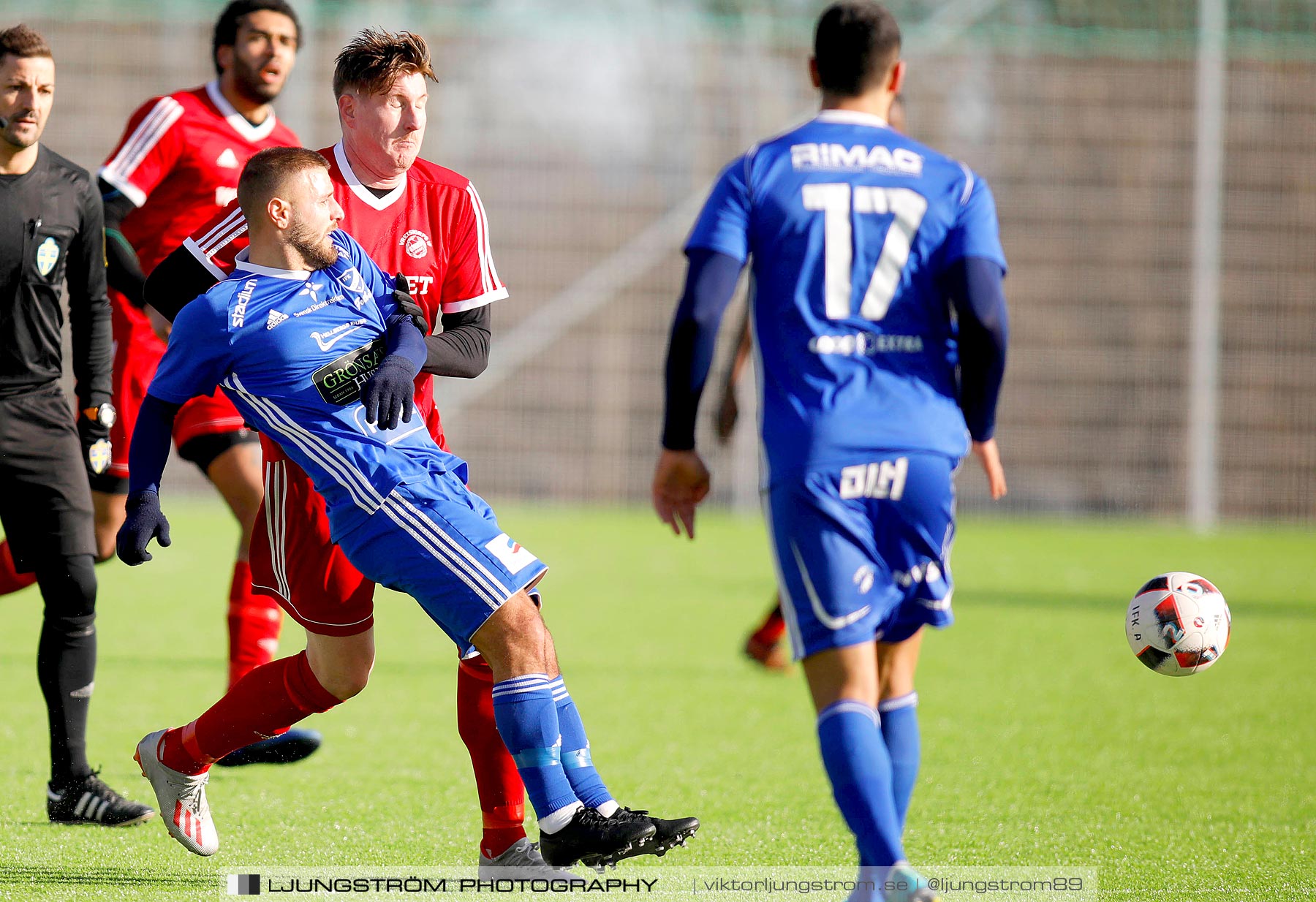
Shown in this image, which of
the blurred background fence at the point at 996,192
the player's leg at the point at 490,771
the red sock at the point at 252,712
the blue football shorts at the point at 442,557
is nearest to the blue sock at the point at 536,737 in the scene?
the blue football shorts at the point at 442,557

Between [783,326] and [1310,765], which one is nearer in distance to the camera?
[783,326]

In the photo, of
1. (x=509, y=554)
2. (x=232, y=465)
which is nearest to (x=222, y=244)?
(x=509, y=554)

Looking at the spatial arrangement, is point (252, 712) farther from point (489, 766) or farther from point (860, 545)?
point (860, 545)

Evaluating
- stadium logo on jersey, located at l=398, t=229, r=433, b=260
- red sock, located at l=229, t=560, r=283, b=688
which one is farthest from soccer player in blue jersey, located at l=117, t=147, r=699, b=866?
red sock, located at l=229, t=560, r=283, b=688

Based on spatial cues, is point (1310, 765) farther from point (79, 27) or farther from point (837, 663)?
point (79, 27)

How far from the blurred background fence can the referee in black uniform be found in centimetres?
1077

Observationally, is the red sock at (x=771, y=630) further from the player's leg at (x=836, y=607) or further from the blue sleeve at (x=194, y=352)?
the blue sleeve at (x=194, y=352)

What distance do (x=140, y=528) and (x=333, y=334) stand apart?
0.59m

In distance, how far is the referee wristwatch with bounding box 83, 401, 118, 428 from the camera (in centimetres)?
444

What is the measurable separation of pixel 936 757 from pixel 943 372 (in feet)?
7.81

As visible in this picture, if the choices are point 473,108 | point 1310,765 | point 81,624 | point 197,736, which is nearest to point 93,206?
point 81,624

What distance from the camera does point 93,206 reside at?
14.4 ft

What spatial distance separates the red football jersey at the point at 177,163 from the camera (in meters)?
5.32

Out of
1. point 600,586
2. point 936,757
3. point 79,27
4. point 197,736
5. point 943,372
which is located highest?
point 79,27
